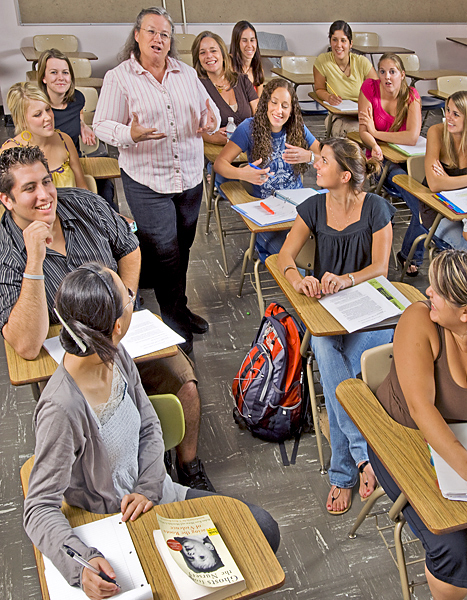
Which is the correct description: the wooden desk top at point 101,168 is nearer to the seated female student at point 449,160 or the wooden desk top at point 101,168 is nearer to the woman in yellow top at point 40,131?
the woman in yellow top at point 40,131

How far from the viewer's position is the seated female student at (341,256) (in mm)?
2180

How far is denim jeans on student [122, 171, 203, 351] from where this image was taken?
2.76 metres

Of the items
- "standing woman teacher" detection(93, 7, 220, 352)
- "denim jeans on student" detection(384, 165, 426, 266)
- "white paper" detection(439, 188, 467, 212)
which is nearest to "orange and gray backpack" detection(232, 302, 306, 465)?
"standing woman teacher" detection(93, 7, 220, 352)

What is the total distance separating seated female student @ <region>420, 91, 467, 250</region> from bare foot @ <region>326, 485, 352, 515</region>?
1.62 metres

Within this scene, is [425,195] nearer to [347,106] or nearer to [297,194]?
[297,194]

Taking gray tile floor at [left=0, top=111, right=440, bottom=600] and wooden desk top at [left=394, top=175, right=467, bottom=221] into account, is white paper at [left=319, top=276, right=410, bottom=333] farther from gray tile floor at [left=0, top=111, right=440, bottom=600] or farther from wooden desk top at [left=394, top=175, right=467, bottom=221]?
wooden desk top at [left=394, top=175, right=467, bottom=221]

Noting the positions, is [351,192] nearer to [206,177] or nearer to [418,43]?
[206,177]

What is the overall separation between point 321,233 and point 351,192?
225 millimetres

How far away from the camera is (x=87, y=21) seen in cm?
682

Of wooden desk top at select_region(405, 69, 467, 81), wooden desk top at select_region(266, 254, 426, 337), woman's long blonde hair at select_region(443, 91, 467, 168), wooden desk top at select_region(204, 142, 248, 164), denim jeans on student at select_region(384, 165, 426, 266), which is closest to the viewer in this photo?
wooden desk top at select_region(266, 254, 426, 337)

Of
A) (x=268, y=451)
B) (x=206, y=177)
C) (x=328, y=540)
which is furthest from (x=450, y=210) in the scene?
(x=206, y=177)

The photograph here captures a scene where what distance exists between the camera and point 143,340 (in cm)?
196

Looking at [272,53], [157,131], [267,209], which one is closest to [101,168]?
[157,131]

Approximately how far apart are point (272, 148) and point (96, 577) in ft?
8.47
